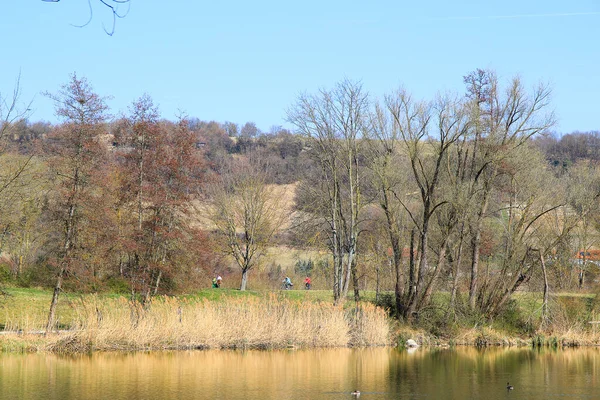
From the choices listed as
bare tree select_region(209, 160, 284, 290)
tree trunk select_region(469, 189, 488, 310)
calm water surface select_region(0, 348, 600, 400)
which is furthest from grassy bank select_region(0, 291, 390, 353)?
bare tree select_region(209, 160, 284, 290)

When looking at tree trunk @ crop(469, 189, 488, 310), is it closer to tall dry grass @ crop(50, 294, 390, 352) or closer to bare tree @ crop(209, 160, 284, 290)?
tall dry grass @ crop(50, 294, 390, 352)

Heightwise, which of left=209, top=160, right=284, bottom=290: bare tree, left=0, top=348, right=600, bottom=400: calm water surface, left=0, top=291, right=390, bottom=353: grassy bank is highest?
left=209, top=160, right=284, bottom=290: bare tree

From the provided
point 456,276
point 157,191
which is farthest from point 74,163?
point 456,276

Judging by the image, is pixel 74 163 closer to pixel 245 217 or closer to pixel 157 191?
pixel 157 191

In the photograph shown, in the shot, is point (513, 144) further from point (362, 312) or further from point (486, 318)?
point (362, 312)

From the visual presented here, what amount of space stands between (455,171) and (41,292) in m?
23.9

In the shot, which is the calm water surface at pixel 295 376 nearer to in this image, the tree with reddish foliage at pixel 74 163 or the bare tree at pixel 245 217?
the tree with reddish foliage at pixel 74 163

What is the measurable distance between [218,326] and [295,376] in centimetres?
783

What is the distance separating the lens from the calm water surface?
860 inches

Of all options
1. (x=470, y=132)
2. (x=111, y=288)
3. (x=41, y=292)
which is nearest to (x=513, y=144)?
(x=470, y=132)

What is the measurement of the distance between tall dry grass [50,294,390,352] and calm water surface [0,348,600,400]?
3.53ft

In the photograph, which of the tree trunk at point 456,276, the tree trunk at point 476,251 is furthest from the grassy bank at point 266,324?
the tree trunk at point 476,251

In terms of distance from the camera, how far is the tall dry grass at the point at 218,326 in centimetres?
3030

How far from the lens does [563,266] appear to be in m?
48.7
